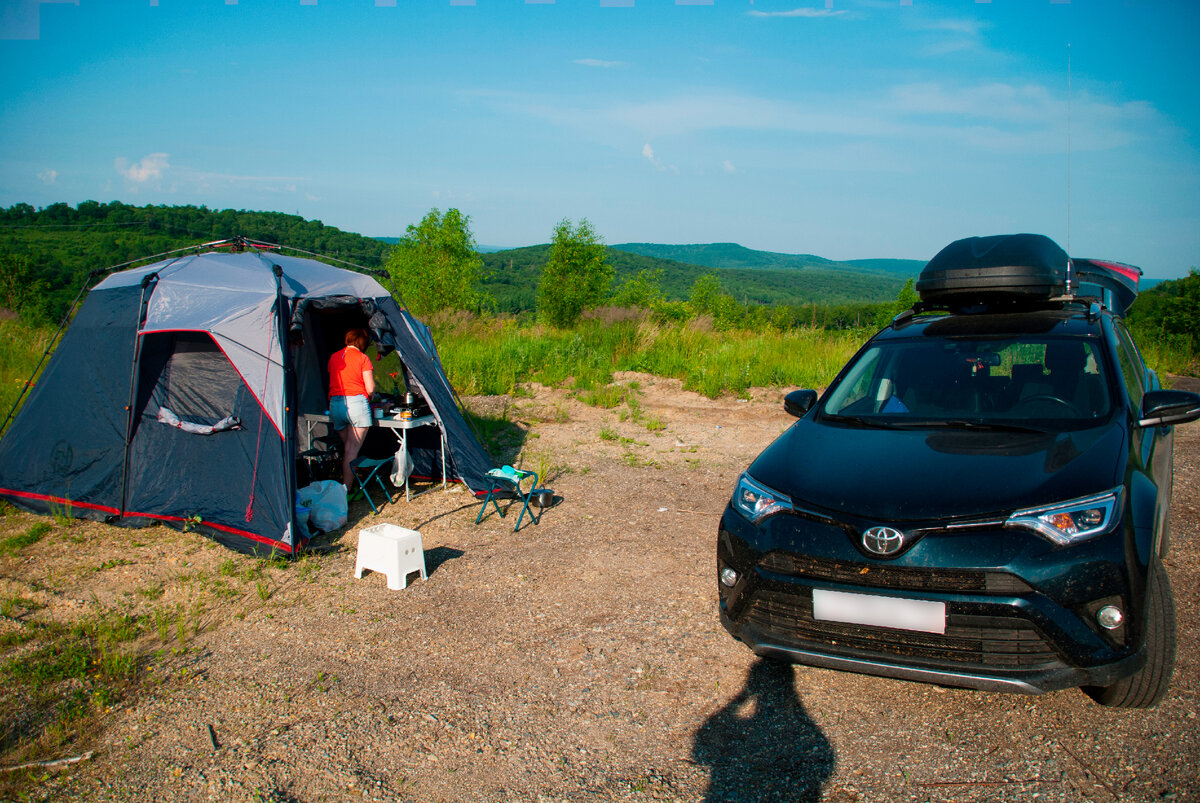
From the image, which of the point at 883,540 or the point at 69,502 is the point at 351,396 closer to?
the point at 69,502

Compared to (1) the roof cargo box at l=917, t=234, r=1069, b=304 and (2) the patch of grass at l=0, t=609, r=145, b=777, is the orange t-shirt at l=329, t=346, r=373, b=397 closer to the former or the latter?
(2) the patch of grass at l=0, t=609, r=145, b=777

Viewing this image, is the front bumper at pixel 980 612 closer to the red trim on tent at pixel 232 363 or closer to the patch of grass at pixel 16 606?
the red trim on tent at pixel 232 363

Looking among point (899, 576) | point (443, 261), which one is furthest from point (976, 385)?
point (443, 261)

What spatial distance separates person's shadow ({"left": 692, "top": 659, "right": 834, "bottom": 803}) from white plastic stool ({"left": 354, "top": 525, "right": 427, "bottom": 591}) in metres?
2.30

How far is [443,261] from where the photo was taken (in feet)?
154

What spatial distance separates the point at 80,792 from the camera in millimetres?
2568

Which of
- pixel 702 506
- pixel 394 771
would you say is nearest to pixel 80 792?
pixel 394 771

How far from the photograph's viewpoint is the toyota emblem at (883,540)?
101 inches

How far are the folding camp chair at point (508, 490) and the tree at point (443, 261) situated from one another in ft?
132

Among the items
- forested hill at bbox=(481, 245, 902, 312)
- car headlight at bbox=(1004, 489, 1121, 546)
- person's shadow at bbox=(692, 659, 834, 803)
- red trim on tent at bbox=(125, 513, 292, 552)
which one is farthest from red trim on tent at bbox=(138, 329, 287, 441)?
forested hill at bbox=(481, 245, 902, 312)

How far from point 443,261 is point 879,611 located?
1855 inches

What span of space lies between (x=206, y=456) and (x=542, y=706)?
12.6 feet

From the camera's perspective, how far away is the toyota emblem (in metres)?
2.57

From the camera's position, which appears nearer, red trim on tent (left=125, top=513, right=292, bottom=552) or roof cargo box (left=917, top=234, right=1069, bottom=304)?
roof cargo box (left=917, top=234, right=1069, bottom=304)
